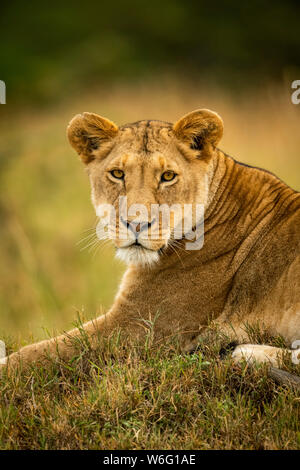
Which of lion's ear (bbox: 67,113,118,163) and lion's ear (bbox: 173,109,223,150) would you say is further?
lion's ear (bbox: 67,113,118,163)

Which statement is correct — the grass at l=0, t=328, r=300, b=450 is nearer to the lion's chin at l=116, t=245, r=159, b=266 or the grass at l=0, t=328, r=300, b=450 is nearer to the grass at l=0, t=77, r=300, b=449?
the grass at l=0, t=77, r=300, b=449

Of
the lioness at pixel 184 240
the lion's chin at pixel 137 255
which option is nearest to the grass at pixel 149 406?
the lioness at pixel 184 240

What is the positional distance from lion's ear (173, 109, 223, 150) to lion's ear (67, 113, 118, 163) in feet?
1.41

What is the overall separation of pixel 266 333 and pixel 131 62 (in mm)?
11036

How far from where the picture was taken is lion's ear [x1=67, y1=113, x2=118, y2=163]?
4.57 meters

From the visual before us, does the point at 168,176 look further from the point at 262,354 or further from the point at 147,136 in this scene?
the point at 262,354

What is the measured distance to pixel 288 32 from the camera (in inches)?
612

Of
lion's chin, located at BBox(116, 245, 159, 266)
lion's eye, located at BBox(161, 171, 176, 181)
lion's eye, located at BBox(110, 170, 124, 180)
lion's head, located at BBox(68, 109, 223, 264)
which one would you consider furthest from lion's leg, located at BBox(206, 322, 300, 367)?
lion's eye, located at BBox(110, 170, 124, 180)

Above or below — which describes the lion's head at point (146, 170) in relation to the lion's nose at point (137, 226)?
above

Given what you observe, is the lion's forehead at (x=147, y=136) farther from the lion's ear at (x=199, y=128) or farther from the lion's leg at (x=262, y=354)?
the lion's leg at (x=262, y=354)

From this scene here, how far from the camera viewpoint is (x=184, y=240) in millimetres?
4480

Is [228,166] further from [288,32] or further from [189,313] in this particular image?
[288,32]

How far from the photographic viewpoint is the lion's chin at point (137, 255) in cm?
421
